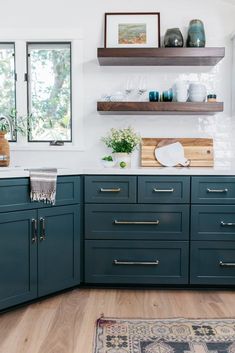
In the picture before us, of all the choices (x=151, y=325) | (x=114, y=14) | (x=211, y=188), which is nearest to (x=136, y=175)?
(x=211, y=188)

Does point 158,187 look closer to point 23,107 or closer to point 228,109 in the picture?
point 228,109

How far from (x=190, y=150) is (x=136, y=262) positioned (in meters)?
1.12

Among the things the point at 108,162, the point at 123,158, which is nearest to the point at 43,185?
the point at 108,162

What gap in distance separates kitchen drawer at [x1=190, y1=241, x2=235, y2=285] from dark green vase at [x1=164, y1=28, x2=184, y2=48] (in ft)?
5.38

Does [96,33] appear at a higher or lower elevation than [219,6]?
lower

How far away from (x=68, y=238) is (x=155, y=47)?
1.78m

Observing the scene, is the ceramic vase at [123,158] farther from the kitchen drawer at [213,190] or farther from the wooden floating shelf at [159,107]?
the kitchen drawer at [213,190]

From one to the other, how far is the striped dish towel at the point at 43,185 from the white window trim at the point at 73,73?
2.76 feet

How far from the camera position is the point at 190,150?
334 centimetres

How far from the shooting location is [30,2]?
11.0ft

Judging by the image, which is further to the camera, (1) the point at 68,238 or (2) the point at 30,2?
(2) the point at 30,2

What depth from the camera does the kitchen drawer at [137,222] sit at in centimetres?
285

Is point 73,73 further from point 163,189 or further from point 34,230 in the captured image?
point 34,230

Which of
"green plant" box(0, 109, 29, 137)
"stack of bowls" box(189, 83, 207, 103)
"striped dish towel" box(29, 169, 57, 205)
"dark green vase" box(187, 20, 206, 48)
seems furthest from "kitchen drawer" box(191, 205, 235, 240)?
"green plant" box(0, 109, 29, 137)
